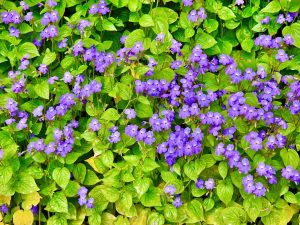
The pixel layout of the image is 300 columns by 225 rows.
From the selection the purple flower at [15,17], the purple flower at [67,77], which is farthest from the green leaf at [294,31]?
the purple flower at [15,17]

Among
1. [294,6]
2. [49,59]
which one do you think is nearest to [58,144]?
[49,59]

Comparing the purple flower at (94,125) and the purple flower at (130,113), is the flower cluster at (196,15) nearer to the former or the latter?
the purple flower at (130,113)

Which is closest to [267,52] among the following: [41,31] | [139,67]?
[139,67]

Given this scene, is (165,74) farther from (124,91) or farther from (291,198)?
(291,198)

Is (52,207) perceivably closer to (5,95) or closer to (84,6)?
(5,95)

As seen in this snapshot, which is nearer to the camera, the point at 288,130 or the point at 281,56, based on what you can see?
the point at 288,130

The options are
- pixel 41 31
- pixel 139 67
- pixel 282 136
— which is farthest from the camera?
pixel 41 31
